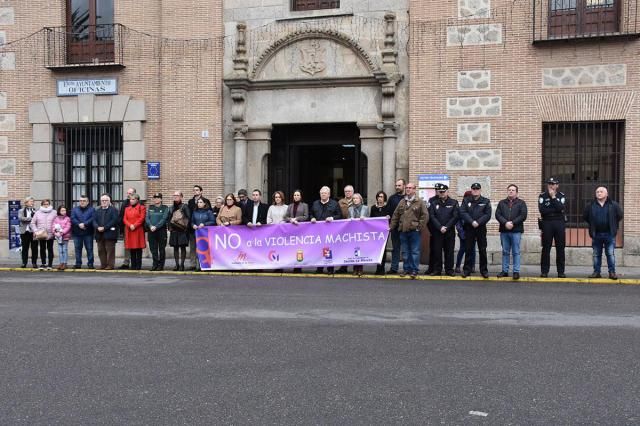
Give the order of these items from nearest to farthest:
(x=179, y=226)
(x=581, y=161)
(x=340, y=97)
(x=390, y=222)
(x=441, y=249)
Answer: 1. (x=441, y=249)
2. (x=390, y=222)
3. (x=179, y=226)
4. (x=581, y=161)
5. (x=340, y=97)

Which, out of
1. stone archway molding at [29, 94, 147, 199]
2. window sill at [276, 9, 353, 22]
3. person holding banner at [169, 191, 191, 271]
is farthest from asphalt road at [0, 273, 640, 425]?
window sill at [276, 9, 353, 22]

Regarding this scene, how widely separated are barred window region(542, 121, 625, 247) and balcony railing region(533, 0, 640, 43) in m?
1.96

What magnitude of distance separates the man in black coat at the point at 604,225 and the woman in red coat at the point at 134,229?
353 inches

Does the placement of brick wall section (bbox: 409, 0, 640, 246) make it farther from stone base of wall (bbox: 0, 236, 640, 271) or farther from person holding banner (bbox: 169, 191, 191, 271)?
person holding banner (bbox: 169, 191, 191, 271)

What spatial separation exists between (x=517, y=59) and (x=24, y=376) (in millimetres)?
12287

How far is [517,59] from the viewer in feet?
47.3

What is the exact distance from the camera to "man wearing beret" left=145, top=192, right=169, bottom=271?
13711 mm

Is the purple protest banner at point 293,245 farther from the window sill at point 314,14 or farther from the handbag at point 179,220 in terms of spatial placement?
the window sill at point 314,14

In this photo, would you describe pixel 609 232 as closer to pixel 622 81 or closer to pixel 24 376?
pixel 622 81

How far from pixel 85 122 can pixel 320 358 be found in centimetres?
1303

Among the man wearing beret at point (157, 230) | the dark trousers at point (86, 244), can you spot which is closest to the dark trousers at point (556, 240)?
the man wearing beret at point (157, 230)

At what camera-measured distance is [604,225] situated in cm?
1174

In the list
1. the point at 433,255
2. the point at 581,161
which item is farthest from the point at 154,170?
the point at 581,161

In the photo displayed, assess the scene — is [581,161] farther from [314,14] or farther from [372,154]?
[314,14]
